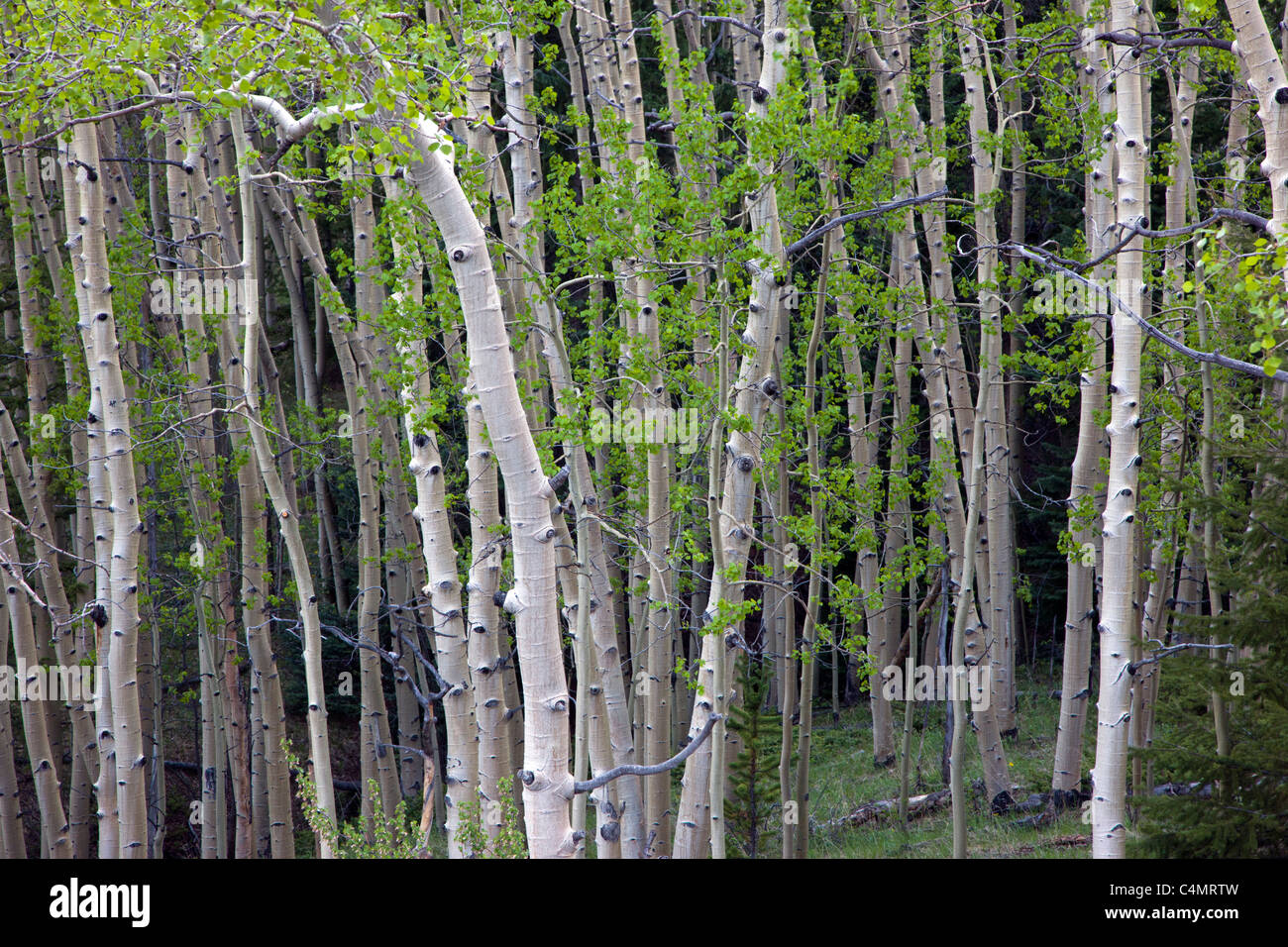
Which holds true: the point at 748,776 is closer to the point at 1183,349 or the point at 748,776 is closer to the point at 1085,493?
the point at 1085,493

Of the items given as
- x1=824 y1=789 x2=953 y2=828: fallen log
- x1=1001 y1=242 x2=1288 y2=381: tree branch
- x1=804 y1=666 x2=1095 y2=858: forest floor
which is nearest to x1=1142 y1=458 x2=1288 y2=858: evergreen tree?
x1=1001 y1=242 x2=1288 y2=381: tree branch

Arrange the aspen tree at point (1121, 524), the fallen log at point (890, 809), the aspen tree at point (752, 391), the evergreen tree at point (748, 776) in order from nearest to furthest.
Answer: the aspen tree at point (1121, 524), the aspen tree at point (752, 391), the evergreen tree at point (748, 776), the fallen log at point (890, 809)

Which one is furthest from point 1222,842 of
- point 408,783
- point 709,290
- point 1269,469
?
point 408,783

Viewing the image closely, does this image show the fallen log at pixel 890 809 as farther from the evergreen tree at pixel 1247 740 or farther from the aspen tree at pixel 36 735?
the aspen tree at pixel 36 735

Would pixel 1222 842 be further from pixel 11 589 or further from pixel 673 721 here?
pixel 11 589

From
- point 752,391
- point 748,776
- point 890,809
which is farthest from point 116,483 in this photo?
point 890,809

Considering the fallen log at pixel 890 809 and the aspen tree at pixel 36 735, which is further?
the fallen log at pixel 890 809

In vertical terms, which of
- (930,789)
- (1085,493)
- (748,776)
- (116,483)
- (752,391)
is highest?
(752,391)

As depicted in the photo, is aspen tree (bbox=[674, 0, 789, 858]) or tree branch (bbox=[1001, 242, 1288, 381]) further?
aspen tree (bbox=[674, 0, 789, 858])

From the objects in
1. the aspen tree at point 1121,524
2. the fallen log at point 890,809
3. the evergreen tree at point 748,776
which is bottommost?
the fallen log at point 890,809

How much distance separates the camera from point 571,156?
17125 mm

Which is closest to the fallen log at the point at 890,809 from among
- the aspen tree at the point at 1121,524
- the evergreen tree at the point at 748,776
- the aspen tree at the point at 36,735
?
the evergreen tree at the point at 748,776

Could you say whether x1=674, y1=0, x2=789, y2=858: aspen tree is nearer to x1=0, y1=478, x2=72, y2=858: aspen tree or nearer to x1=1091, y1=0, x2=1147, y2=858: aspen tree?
x1=1091, y1=0, x2=1147, y2=858: aspen tree

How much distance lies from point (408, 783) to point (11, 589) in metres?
6.83
